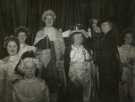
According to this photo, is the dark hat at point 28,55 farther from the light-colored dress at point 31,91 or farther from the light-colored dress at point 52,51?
the light-colored dress at point 31,91

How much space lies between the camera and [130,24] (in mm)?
8742

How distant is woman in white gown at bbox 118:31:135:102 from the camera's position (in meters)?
8.73

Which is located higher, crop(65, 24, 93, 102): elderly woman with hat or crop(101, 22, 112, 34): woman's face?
crop(101, 22, 112, 34): woman's face

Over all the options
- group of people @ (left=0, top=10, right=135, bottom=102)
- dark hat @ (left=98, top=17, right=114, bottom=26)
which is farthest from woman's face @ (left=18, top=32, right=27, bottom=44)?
dark hat @ (left=98, top=17, right=114, bottom=26)

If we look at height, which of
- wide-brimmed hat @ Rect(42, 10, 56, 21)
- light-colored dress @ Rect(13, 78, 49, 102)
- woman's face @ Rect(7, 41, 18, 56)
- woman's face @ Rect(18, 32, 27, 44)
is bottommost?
light-colored dress @ Rect(13, 78, 49, 102)

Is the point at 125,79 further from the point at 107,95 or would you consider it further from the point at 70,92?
the point at 70,92

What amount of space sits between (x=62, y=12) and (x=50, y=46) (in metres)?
0.86

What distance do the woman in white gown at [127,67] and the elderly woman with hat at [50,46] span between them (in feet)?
4.80

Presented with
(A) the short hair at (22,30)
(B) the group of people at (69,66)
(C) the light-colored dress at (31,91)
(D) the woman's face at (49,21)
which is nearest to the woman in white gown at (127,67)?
(B) the group of people at (69,66)

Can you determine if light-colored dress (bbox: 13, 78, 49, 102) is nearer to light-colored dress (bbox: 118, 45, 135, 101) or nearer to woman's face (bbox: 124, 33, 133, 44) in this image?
light-colored dress (bbox: 118, 45, 135, 101)

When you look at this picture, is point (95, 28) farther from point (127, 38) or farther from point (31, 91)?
point (31, 91)

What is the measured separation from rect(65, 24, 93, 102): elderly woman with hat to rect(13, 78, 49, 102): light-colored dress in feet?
2.09

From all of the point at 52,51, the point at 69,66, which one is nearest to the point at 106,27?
the point at 69,66

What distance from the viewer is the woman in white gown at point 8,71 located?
28.4 ft
